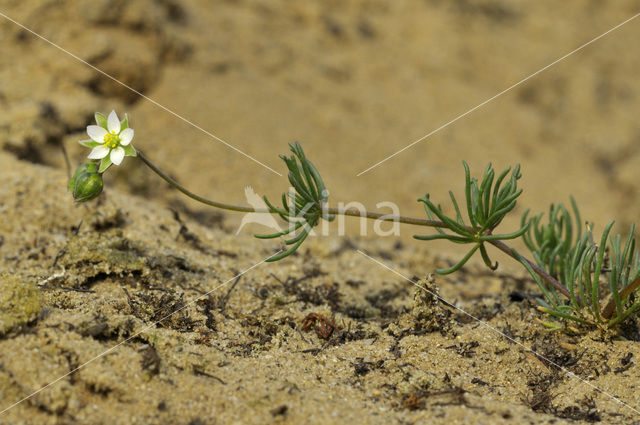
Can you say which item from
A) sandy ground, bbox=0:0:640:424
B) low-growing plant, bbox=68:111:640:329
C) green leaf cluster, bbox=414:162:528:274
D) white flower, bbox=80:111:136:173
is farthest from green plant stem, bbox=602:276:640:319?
white flower, bbox=80:111:136:173

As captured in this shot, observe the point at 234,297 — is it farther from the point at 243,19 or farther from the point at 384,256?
the point at 243,19

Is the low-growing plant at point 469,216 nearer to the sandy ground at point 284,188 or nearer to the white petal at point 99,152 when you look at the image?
the white petal at point 99,152

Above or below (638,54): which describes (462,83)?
below

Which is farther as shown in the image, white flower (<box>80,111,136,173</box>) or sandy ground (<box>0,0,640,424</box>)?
white flower (<box>80,111,136,173</box>)

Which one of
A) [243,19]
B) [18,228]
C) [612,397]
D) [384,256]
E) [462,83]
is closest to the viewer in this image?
[612,397]

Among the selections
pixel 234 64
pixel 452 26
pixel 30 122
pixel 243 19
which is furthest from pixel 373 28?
pixel 30 122

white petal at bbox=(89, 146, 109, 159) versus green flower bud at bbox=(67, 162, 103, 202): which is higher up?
white petal at bbox=(89, 146, 109, 159)

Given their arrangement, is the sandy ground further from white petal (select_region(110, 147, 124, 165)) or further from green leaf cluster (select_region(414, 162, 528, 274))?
white petal (select_region(110, 147, 124, 165))

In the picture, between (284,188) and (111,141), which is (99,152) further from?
(284,188)

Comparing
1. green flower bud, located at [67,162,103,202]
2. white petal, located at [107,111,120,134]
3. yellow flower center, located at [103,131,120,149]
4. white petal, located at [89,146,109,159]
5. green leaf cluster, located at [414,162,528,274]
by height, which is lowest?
green flower bud, located at [67,162,103,202]
